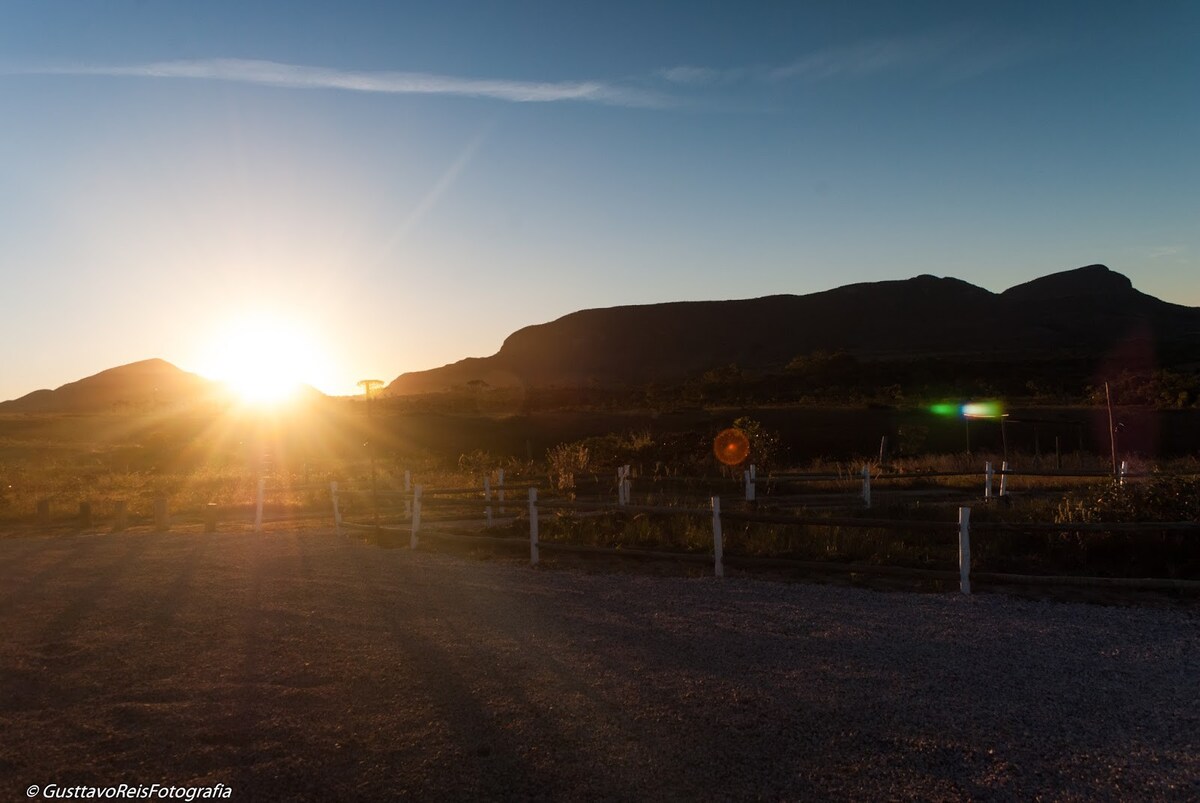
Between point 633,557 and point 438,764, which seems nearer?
point 438,764

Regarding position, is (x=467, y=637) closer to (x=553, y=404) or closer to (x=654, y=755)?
(x=654, y=755)

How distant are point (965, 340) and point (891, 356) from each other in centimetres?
2190

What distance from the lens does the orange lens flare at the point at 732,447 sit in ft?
101

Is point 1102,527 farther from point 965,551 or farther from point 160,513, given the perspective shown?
point 160,513

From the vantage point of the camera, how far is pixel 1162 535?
42.2 feet

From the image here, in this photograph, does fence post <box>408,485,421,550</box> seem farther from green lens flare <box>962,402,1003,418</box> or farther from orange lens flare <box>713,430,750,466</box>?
green lens flare <box>962,402,1003,418</box>

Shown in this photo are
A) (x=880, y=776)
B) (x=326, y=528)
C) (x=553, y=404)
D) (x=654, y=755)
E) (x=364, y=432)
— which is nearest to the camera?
(x=880, y=776)

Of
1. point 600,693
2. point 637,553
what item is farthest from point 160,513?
point 600,693

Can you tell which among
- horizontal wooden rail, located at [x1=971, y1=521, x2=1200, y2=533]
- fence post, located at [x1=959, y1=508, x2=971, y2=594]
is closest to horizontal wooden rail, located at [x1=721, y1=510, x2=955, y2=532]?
fence post, located at [x1=959, y1=508, x2=971, y2=594]

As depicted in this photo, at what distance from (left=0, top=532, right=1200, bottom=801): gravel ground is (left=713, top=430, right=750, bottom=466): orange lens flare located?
768 inches

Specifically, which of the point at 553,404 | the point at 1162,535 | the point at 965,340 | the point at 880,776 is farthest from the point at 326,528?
the point at 965,340

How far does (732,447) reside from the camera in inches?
1250

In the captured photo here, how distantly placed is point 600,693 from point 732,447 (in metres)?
25.2

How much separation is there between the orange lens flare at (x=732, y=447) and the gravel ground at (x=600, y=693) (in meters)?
19.5
